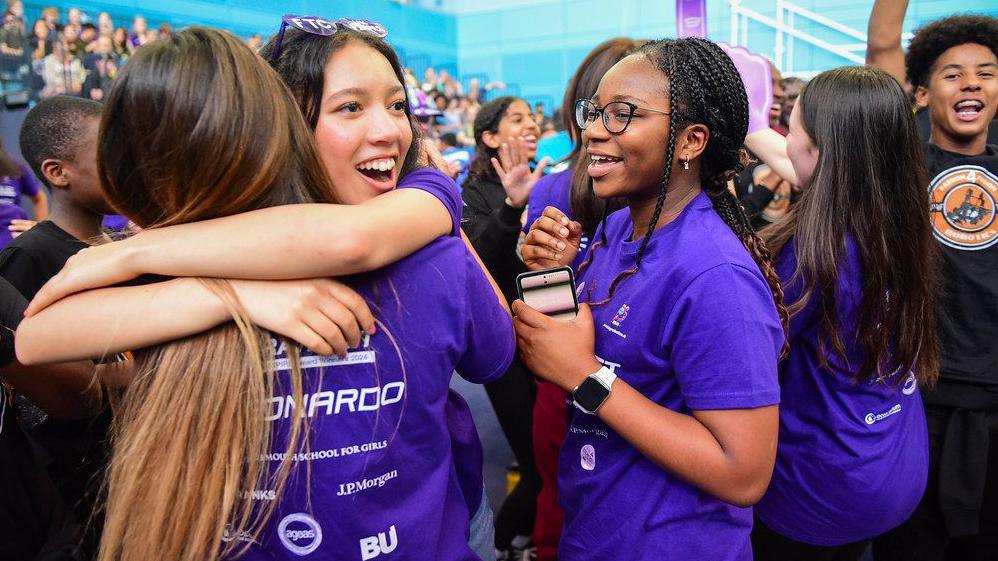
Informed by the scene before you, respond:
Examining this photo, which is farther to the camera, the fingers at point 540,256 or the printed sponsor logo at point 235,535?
the fingers at point 540,256

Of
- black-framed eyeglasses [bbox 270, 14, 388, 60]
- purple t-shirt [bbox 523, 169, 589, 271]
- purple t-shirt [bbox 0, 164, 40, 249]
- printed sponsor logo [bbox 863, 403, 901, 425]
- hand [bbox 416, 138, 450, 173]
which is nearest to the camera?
black-framed eyeglasses [bbox 270, 14, 388, 60]

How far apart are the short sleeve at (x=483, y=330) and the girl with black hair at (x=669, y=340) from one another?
0.44ft

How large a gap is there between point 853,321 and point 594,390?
781 mm

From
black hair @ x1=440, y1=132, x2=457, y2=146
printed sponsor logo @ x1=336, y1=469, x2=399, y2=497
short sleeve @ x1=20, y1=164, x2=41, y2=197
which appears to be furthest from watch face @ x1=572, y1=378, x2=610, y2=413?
black hair @ x1=440, y1=132, x2=457, y2=146

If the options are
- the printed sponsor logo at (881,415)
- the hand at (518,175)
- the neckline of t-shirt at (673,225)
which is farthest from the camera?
the hand at (518,175)

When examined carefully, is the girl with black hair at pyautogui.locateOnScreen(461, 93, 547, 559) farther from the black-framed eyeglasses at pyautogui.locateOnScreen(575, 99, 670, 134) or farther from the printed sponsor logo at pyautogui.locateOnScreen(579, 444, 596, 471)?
the printed sponsor logo at pyautogui.locateOnScreen(579, 444, 596, 471)

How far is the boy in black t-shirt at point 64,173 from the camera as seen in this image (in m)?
2.01

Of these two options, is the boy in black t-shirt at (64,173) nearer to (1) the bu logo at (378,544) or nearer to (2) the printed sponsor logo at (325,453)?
(2) the printed sponsor logo at (325,453)

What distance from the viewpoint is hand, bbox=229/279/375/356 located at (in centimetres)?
84

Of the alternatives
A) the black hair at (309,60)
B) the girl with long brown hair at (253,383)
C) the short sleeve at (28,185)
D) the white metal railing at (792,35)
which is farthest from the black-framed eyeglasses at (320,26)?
the white metal railing at (792,35)

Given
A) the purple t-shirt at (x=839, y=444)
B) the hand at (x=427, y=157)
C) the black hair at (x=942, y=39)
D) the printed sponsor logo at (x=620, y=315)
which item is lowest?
the purple t-shirt at (x=839, y=444)

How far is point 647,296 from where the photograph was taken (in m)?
1.16

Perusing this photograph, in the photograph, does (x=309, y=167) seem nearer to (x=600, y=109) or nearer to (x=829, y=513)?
(x=600, y=109)

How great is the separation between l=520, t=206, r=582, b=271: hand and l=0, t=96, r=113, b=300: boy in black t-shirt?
1.56m
